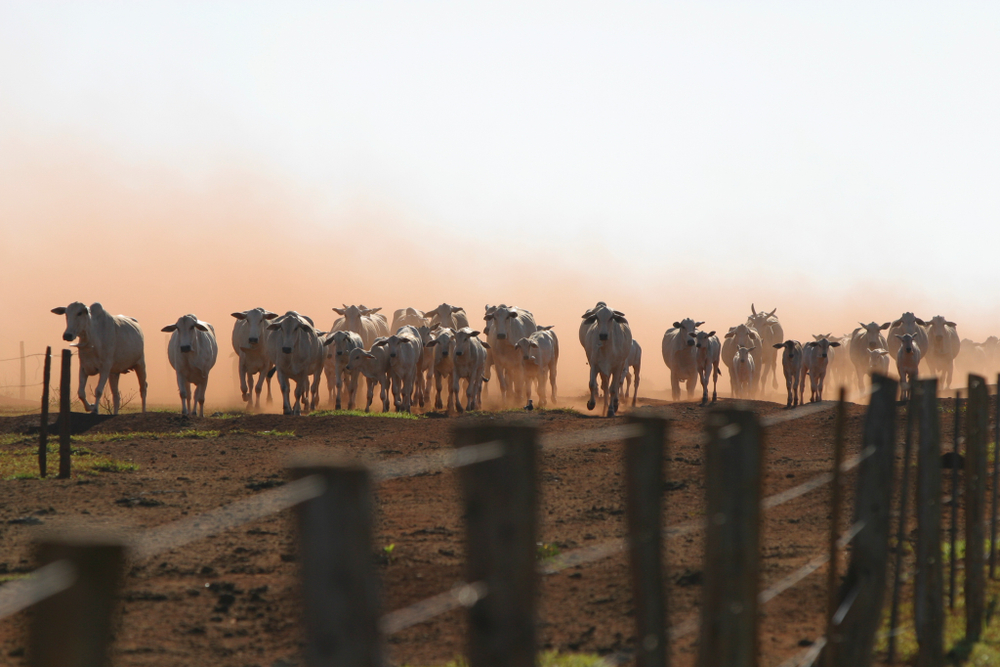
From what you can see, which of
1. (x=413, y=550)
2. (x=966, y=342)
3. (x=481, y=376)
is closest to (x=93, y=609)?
(x=413, y=550)

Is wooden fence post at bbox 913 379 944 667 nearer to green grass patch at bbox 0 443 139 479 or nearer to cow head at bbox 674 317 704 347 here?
green grass patch at bbox 0 443 139 479

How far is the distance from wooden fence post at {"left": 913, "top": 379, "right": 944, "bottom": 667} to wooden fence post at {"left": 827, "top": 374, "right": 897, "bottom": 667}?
3.25 ft

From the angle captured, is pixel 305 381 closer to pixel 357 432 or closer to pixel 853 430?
pixel 357 432

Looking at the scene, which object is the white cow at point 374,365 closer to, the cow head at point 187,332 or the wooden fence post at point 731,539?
the cow head at point 187,332

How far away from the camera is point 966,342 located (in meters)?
53.0

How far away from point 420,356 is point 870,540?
2578cm

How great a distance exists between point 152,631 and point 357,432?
12.3 metres

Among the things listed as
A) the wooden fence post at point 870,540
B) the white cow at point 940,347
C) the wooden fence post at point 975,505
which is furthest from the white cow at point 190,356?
the white cow at point 940,347

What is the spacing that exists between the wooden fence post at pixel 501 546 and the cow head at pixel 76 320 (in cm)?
2389

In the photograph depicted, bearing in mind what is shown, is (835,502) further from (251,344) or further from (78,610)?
(251,344)

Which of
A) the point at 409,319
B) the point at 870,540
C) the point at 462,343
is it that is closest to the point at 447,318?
the point at 409,319

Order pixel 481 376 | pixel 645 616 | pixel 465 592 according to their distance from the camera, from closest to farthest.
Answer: pixel 465 592 → pixel 645 616 → pixel 481 376

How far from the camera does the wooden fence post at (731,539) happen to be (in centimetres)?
350

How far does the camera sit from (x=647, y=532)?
309 centimetres
